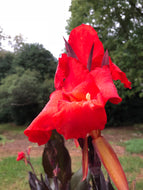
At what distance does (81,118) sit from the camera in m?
0.28

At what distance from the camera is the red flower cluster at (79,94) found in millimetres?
282

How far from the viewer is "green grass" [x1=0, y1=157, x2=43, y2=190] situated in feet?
9.80

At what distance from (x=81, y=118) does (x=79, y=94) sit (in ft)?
0.21

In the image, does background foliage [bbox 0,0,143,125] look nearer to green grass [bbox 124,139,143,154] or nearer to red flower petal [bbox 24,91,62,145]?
green grass [bbox 124,139,143,154]

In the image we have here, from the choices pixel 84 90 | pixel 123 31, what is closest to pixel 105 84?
pixel 84 90

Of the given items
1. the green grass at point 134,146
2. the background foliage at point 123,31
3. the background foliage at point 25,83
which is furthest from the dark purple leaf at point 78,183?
the background foliage at point 25,83

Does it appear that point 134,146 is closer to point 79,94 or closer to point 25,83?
point 79,94

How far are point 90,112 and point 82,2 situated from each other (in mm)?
6481

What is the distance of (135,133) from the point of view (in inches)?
254

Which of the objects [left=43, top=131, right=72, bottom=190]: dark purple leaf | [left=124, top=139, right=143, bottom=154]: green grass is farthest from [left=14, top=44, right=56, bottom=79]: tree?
[left=43, top=131, right=72, bottom=190]: dark purple leaf

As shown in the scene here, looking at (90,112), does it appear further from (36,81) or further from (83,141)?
(36,81)

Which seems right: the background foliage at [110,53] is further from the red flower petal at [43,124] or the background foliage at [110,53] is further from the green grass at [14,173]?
the red flower petal at [43,124]

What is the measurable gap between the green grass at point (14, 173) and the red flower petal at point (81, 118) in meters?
2.97

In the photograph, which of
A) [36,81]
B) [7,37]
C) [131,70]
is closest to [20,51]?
[7,37]
